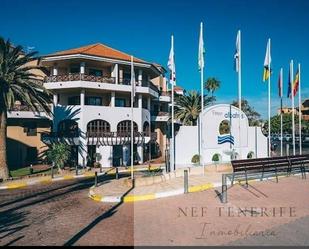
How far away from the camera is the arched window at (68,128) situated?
31.2 meters

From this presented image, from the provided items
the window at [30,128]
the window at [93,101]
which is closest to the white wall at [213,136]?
the window at [93,101]

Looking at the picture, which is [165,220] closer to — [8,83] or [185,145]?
[185,145]

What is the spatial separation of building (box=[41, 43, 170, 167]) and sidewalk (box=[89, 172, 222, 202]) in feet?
46.7

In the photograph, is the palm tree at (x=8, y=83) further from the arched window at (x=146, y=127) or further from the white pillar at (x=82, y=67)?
the arched window at (x=146, y=127)

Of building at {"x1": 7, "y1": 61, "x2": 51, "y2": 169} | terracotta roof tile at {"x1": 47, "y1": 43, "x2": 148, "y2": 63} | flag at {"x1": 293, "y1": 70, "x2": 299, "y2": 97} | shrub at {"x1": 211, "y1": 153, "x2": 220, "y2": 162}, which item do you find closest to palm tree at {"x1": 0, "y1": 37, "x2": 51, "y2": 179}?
terracotta roof tile at {"x1": 47, "y1": 43, "x2": 148, "y2": 63}

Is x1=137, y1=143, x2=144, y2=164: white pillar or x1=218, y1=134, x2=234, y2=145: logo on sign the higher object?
x1=218, y1=134, x2=234, y2=145: logo on sign

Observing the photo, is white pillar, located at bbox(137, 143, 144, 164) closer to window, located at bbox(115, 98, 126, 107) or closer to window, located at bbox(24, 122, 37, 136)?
window, located at bbox(115, 98, 126, 107)

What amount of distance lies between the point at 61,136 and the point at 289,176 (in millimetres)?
22224

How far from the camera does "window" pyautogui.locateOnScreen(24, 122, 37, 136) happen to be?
34.6 meters

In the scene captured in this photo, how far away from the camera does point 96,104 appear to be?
34.3 m

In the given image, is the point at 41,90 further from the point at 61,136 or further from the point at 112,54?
the point at 112,54

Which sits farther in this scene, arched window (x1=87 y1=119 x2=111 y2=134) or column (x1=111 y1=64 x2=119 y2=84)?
column (x1=111 y1=64 x2=119 y2=84)

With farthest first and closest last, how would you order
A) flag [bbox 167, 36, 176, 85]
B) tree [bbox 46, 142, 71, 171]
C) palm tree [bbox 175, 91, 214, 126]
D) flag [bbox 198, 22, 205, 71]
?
palm tree [bbox 175, 91, 214, 126], tree [bbox 46, 142, 71, 171], flag [bbox 167, 36, 176, 85], flag [bbox 198, 22, 205, 71]

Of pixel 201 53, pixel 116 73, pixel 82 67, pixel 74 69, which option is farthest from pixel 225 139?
pixel 74 69
